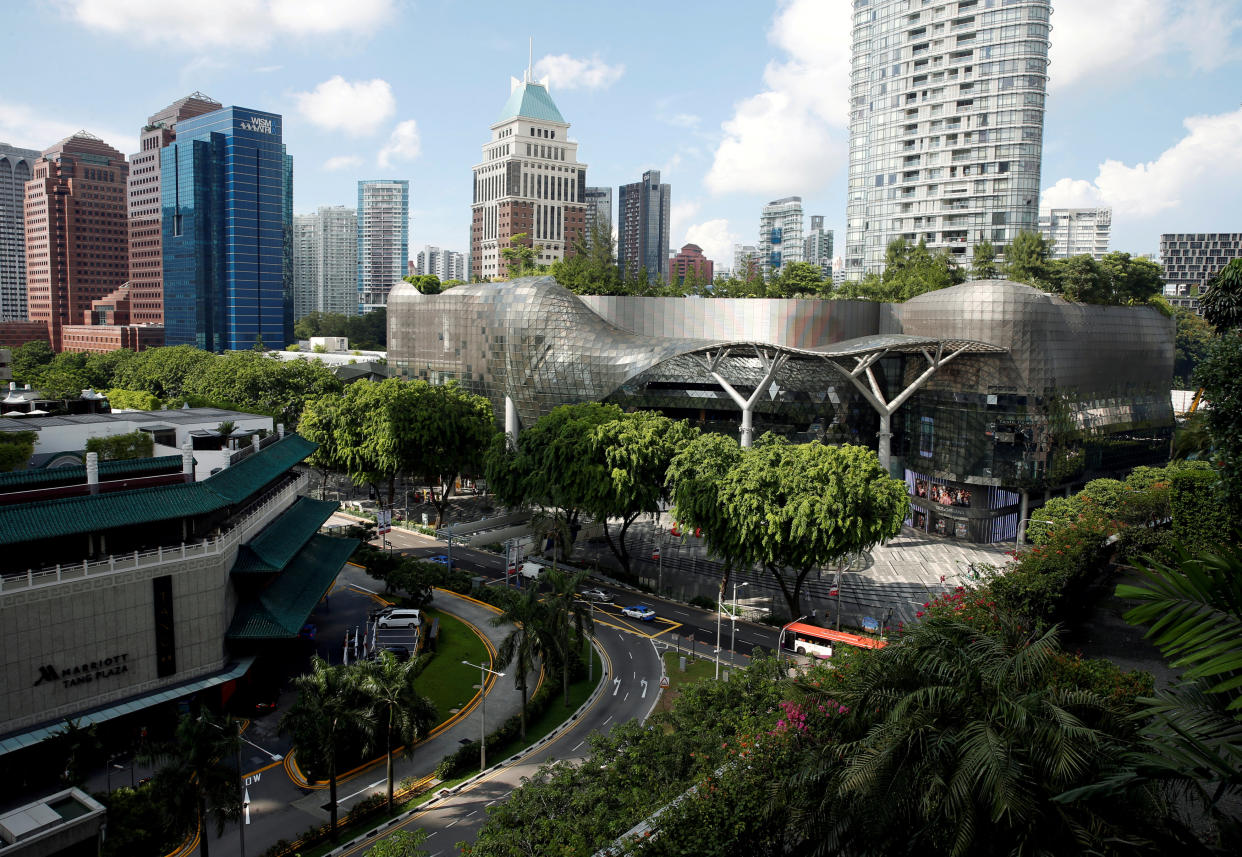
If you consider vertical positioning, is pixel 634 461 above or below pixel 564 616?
above

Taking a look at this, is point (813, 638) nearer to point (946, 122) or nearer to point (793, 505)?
point (793, 505)

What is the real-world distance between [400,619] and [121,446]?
59.2ft

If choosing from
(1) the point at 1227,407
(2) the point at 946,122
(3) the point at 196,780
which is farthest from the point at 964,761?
(2) the point at 946,122

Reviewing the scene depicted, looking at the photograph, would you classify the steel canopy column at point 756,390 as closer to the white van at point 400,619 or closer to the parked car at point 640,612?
the parked car at point 640,612

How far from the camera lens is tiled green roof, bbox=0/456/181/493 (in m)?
37.3

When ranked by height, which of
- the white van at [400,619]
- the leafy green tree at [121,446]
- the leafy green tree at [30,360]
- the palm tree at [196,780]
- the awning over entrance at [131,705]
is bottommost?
the white van at [400,619]

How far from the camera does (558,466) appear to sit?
65.6 meters

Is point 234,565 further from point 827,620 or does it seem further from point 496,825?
point 827,620

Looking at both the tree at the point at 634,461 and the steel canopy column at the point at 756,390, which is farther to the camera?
the steel canopy column at the point at 756,390

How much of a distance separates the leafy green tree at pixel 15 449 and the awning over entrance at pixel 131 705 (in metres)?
13.1

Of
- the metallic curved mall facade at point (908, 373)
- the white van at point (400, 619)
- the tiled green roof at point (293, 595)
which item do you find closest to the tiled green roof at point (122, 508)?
the tiled green roof at point (293, 595)

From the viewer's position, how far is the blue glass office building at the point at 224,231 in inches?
7013

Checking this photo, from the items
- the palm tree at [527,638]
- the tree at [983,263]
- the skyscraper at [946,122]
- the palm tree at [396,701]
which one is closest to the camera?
the palm tree at [396,701]

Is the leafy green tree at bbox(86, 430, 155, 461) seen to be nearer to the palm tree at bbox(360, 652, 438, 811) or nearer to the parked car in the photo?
the palm tree at bbox(360, 652, 438, 811)
